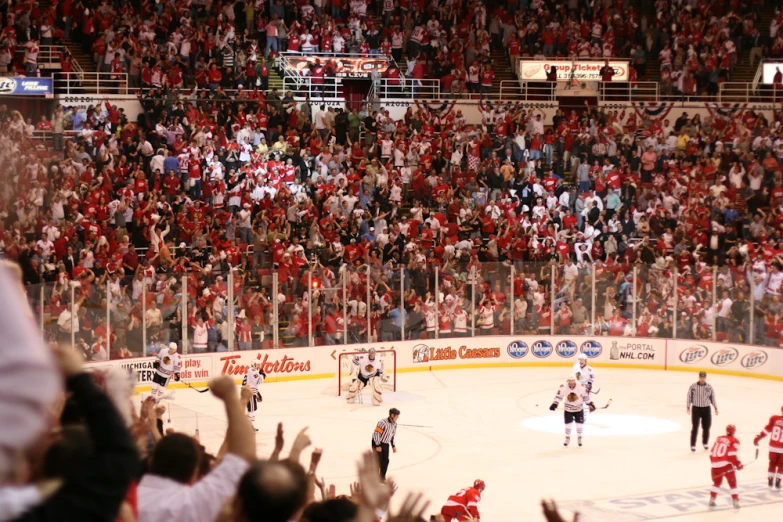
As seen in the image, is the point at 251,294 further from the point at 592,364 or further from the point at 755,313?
the point at 755,313

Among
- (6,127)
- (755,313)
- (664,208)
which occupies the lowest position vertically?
(755,313)

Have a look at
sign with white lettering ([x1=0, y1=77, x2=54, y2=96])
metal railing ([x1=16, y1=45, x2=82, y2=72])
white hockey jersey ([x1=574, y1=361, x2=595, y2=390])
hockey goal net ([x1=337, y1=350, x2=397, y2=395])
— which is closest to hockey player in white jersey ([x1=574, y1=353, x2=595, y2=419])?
white hockey jersey ([x1=574, y1=361, x2=595, y2=390])

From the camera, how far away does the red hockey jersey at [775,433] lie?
52.8 feet

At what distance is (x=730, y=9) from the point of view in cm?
3478

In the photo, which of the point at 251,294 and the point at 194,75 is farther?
the point at 194,75

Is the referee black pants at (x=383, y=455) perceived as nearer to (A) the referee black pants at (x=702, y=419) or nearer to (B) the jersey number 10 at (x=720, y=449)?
(B) the jersey number 10 at (x=720, y=449)

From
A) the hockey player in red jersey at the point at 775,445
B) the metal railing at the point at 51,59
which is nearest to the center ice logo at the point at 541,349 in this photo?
the hockey player in red jersey at the point at 775,445

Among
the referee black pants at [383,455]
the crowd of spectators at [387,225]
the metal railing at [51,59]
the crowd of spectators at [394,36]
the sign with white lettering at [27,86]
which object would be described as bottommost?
the referee black pants at [383,455]

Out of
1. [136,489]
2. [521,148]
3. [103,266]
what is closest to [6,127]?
[103,266]

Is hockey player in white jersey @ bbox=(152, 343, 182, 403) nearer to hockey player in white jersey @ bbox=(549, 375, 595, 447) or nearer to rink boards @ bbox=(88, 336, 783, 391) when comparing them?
rink boards @ bbox=(88, 336, 783, 391)

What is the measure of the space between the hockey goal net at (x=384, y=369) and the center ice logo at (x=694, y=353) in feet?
24.6

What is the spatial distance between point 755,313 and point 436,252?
806 cm

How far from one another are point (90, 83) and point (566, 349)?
15.0 metres

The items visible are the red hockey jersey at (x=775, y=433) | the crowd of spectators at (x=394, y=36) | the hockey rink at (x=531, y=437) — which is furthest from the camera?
the crowd of spectators at (x=394, y=36)
